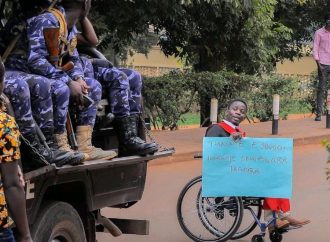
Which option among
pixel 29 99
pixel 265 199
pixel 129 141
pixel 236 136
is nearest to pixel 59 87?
pixel 29 99

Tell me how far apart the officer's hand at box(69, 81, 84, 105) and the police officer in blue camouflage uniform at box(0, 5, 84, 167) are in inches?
8.9

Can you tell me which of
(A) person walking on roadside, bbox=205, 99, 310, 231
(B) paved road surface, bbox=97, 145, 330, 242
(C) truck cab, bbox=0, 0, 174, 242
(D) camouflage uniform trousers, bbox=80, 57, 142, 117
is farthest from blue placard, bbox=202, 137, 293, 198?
(D) camouflage uniform trousers, bbox=80, 57, 142, 117

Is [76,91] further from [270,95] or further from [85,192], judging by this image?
[270,95]

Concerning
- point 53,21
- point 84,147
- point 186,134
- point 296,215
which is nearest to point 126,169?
point 84,147

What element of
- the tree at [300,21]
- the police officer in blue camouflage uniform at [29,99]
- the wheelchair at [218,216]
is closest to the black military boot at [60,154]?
the police officer in blue camouflage uniform at [29,99]

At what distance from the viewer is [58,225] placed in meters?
4.55

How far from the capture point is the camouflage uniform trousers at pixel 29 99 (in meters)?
4.29

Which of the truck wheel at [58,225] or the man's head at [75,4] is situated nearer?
the truck wheel at [58,225]

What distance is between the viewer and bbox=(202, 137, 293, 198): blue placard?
671cm

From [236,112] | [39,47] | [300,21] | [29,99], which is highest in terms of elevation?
[300,21]

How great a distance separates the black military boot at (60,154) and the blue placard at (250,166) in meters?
2.38

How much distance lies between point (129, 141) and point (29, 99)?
4.30ft

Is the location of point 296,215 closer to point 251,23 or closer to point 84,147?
point 84,147

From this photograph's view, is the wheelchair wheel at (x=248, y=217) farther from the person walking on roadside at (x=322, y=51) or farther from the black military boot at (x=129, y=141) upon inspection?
the person walking on roadside at (x=322, y=51)
